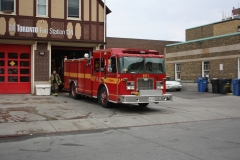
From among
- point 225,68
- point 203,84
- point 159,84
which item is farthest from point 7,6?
point 225,68

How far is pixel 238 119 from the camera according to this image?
11891 mm

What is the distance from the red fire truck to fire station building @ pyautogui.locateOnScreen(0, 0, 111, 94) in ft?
18.8

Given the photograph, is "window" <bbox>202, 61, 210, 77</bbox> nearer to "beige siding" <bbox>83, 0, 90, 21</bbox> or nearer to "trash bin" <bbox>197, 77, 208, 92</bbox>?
"trash bin" <bbox>197, 77, 208, 92</bbox>

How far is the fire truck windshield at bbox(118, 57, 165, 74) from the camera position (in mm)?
12859

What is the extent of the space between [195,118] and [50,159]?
738cm

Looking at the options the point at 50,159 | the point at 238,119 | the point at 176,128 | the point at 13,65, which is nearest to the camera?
the point at 50,159

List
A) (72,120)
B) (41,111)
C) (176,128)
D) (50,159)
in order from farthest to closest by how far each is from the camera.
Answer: (41,111)
(72,120)
(176,128)
(50,159)

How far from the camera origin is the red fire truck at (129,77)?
12.7 m

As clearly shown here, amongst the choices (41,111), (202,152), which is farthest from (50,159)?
(41,111)

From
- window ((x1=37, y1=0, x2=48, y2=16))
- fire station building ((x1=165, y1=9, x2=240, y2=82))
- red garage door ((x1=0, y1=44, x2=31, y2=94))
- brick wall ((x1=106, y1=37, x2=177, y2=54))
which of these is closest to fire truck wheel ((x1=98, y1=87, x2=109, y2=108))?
red garage door ((x1=0, y1=44, x2=31, y2=94))

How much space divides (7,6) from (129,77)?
10212 millimetres

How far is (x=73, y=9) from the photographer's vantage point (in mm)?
20094

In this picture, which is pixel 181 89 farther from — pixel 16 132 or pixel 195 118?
pixel 16 132

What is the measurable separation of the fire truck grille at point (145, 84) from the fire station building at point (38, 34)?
8055 mm
